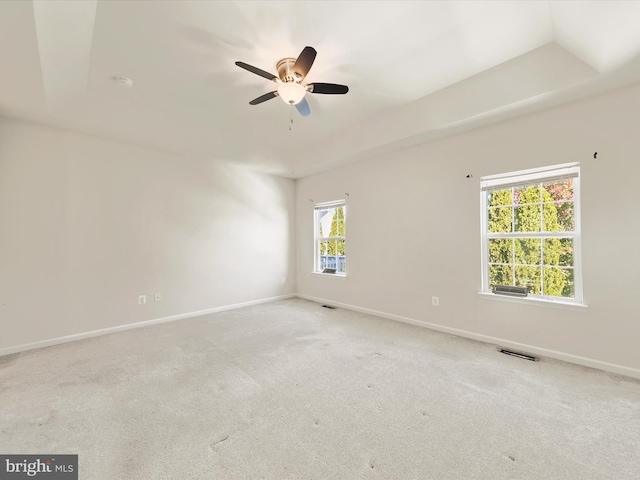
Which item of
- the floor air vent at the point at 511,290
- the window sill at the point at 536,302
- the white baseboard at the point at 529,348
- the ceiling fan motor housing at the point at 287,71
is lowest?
the white baseboard at the point at 529,348

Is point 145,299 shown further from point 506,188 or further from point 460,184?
point 506,188

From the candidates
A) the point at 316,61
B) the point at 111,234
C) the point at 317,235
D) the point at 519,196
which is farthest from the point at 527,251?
the point at 111,234

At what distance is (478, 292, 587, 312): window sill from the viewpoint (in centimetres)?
254

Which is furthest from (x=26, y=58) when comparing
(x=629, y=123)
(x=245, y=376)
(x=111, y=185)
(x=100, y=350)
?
(x=629, y=123)

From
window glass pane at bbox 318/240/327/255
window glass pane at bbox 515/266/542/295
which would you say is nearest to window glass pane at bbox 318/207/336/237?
window glass pane at bbox 318/240/327/255

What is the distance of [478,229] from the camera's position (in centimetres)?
316

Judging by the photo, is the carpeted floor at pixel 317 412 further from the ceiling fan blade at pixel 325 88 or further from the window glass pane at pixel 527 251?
the ceiling fan blade at pixel 325 88

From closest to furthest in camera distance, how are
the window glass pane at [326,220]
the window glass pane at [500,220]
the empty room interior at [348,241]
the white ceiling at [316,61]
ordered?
1. the empty room interior at [348,241]
2. the white ceiling at [316,61]
3. the window glass pane at [500,220]
4. the window glass pane at [326,220]

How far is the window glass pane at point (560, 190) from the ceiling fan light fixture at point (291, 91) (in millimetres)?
2763

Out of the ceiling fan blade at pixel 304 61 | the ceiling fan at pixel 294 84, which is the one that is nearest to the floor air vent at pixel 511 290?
the ceiling fan at pixel 294 84

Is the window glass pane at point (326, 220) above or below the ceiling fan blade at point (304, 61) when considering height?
below

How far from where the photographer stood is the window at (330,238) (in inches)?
195

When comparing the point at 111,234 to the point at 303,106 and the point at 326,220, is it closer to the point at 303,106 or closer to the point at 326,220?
the point at 303,106

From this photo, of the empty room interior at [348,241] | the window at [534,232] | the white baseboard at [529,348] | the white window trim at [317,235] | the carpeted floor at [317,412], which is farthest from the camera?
the white window trim at [317,235]
